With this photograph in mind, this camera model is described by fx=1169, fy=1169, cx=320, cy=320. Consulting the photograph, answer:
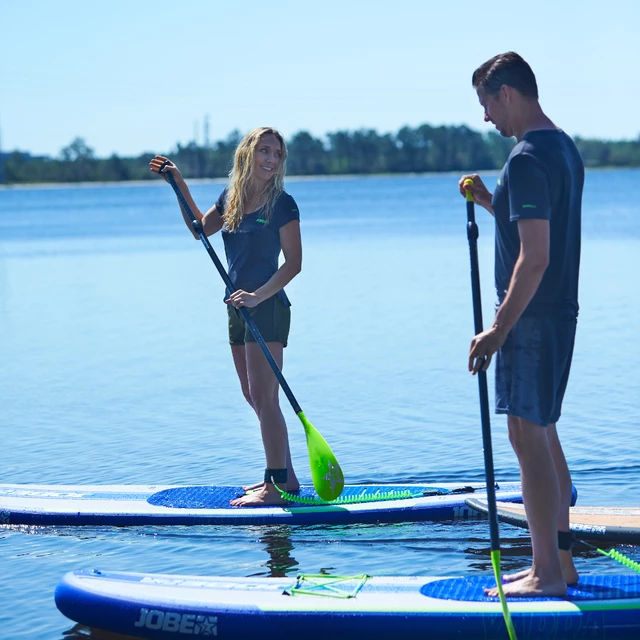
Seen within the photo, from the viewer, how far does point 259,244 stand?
22.3 ft

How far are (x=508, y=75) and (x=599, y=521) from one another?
111 inches

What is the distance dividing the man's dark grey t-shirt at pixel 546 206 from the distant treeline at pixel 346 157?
14836 cm

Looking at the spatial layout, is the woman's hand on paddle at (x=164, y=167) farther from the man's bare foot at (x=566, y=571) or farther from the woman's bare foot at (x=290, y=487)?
the man's bare foot at (x=566, y=571)

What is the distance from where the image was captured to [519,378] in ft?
15.2

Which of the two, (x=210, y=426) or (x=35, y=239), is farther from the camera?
(x=35, y=239)

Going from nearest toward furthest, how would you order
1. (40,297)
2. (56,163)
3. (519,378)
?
(519,378), (40,297), (56,163)

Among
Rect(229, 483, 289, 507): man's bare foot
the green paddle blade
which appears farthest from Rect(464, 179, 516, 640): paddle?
Rect(229, 483, 289, 507): man's bare foot

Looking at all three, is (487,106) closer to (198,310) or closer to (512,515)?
(512,515)

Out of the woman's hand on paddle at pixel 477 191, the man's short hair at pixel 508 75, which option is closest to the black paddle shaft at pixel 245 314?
the woman's hand on paddle at pixel 477 191

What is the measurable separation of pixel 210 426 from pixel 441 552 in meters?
4.45

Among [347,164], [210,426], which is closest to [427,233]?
[210,426]

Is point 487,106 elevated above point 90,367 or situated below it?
above

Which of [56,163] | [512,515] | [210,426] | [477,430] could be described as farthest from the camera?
[56,163]

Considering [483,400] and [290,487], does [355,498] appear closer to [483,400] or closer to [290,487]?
[290,487]
